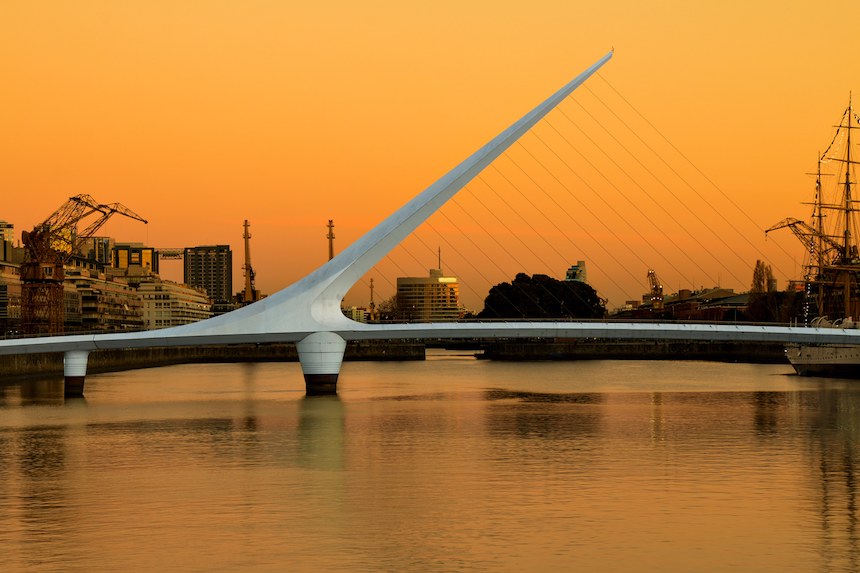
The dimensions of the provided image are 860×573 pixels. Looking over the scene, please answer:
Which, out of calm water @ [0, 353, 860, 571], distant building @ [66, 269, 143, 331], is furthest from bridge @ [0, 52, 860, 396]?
distant building @ [66, 269, 143, 331]

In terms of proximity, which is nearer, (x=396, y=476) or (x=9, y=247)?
(x=396, y=476)

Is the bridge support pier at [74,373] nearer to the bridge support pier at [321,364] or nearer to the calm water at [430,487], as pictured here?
the calm water at [430,487]

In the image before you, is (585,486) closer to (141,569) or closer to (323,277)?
(141,569)

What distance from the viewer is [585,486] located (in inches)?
840

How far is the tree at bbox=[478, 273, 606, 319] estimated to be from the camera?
10438 cm

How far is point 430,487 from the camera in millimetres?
21328

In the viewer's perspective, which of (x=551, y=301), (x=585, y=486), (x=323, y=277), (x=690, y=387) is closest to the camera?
(x=585, y=486)

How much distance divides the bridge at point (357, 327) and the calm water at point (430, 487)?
280 centimetres

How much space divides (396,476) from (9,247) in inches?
5105

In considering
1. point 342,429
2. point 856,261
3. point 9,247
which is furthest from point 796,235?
point 9,247

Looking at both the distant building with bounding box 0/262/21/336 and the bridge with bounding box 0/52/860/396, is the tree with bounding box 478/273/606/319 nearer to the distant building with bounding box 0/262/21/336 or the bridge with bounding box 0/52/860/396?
the distant building with bounding box 0/262/21/336

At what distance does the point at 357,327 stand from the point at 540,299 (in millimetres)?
61204

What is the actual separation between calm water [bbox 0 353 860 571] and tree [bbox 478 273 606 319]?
59.8 metres

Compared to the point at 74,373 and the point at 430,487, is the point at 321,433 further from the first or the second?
the point at 74,373
